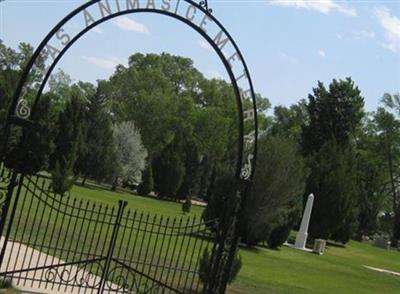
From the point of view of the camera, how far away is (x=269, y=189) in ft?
81.3

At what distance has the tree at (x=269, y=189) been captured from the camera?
2477cm

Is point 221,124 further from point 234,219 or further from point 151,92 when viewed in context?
point 234,219

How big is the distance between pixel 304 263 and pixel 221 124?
4313cm

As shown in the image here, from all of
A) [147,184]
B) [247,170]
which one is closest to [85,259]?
[247,170]

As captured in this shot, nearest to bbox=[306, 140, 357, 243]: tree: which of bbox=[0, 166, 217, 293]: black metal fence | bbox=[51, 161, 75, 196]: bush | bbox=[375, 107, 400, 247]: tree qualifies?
bbox=[51, 161, 75, 196]: bush

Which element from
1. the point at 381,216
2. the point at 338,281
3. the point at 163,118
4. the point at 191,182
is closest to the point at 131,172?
the point at 191,182

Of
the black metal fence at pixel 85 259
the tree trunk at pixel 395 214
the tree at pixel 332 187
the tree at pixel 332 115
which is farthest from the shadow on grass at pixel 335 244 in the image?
the black metal fence at pixel 85 259

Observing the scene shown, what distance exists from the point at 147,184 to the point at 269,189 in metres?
27.9

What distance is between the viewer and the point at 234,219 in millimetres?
10102

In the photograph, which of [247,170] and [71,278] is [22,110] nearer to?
[247,170]

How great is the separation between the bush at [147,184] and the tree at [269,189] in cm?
2647

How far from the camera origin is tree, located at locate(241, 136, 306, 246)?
2477cm

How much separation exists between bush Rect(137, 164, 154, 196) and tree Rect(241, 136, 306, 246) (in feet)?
86.8

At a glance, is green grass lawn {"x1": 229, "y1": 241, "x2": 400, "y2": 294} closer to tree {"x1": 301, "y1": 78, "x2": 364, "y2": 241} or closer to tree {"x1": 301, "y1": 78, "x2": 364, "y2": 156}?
tree {"x1": 301, "y1": 78, "x2": 364, "y2": 241}
